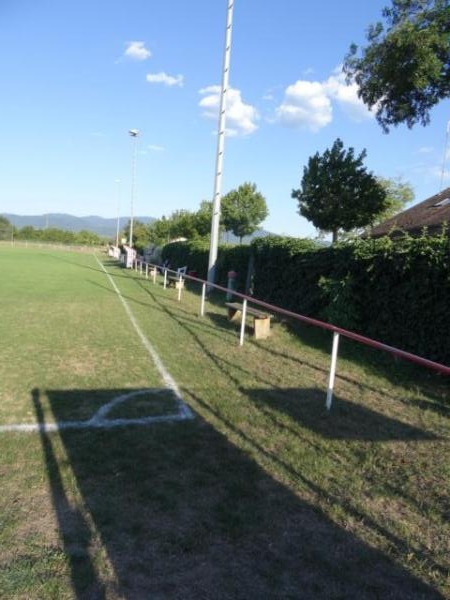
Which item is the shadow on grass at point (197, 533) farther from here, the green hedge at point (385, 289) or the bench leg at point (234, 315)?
the bench leg at point (234, 315)

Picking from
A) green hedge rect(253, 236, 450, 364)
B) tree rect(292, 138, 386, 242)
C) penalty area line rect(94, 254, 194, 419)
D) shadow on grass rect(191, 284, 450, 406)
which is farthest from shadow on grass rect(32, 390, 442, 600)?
tree rect(292, 138, 386, 242)

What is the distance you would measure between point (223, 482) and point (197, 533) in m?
0.75

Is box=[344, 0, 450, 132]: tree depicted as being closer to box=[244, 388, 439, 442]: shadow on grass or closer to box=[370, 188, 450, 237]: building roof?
box=[370, 188, 450, 237]: building roof

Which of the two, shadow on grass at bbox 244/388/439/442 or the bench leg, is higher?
the bench leg

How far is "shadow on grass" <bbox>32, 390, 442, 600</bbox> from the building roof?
18.5m

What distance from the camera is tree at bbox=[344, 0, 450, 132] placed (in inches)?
669

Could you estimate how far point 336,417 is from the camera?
228 inches

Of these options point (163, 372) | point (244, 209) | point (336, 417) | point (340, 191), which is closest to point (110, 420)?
point (163, 372)

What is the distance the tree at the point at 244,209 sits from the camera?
60.2 m

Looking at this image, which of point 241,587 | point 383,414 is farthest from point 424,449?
point 241,587

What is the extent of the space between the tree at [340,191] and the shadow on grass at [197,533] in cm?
2594

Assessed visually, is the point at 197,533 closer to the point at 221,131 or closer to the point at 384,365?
the point at 384,365

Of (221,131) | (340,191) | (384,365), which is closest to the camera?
(384,365)

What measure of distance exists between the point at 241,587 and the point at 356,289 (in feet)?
26.6
